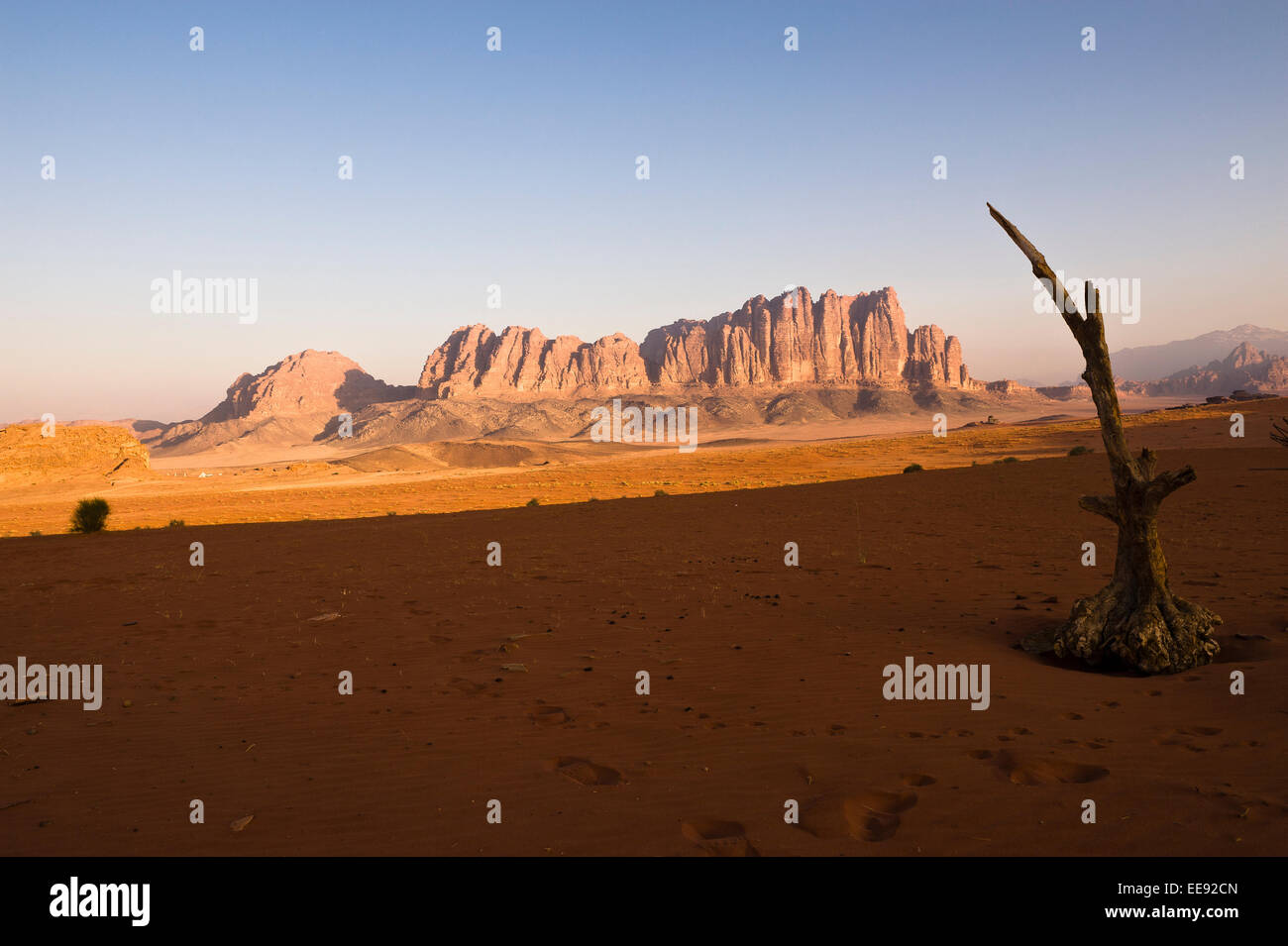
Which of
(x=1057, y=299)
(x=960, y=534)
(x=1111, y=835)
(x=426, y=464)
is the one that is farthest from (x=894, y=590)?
(x=426, y=464)

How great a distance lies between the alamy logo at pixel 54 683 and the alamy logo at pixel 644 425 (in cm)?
14491

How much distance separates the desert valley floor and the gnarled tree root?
0.25 meters

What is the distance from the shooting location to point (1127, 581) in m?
7.12

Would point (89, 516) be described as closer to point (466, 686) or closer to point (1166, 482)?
point (466, 686)

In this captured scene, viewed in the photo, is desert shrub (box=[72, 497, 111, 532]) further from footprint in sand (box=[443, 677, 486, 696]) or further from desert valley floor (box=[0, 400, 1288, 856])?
footprint in sand (box=[443, 677, 486, 696])

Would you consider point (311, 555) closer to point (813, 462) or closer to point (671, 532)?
point (671, 532)

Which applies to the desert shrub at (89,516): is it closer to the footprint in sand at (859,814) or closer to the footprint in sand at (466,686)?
the footprint in sand at (466,686)

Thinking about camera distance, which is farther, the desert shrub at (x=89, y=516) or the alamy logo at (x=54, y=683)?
the desert shrub at (x=89, y=516)

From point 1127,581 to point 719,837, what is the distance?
5.67m

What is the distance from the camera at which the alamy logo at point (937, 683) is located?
6.07 meters

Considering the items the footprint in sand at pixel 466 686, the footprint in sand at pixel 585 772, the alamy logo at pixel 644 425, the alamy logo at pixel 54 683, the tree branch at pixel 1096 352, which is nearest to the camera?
the footprint in sand at pixel 585 772

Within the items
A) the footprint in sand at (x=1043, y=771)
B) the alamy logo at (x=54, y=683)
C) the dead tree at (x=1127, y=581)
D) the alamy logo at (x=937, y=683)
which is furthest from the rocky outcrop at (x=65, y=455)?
the footprint in sand at (x=1043, y=771)
